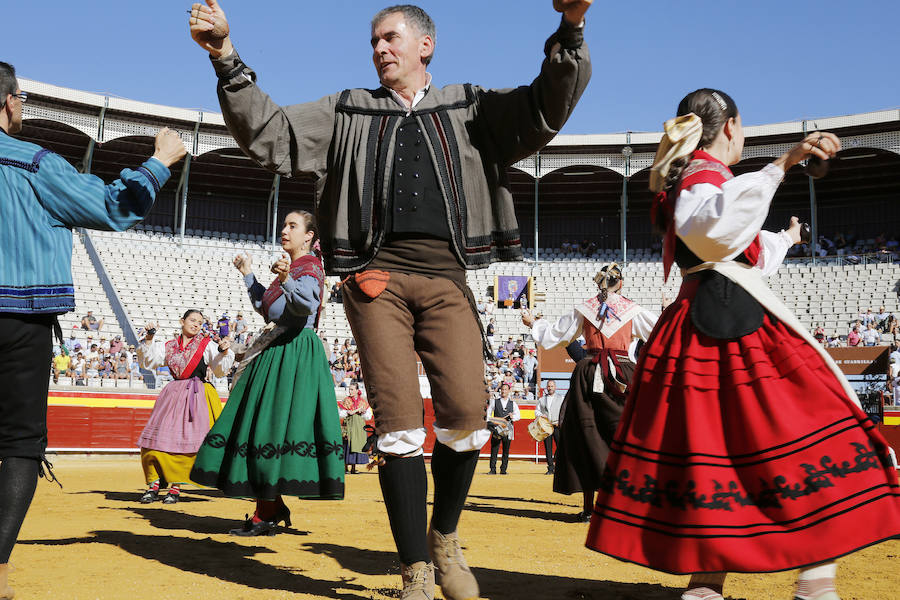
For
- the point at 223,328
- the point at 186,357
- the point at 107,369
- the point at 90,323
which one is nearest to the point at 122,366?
the point at 107,369

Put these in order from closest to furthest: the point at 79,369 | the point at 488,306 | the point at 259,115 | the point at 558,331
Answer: the point at 259,115 < the point at 558,331 < the point at 79,369 < the point at 488,306

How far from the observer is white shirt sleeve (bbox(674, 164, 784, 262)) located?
2318 mm

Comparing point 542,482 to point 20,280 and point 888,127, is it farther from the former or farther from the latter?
point 888,127

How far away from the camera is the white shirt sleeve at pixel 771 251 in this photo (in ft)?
9.52

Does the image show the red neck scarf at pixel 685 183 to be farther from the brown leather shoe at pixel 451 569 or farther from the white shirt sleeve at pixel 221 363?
the white shirt sleeve at pixel 221 363

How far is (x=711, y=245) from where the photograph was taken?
2.38 meters

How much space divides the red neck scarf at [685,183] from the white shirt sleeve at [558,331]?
2920 mm

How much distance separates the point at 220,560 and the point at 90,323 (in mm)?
18077

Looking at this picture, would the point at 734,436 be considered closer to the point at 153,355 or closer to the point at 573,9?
the point at 573,9

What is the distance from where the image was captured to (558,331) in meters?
5.70

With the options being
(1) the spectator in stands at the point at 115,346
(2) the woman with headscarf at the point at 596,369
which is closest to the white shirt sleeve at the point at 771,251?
(2) the woman with headscarf at the point at 596,369

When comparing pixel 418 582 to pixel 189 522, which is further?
pixel 189 522

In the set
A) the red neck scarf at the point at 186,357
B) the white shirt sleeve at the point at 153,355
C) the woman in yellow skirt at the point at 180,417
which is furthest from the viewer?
the white shirt sleeve at the point at 153,355

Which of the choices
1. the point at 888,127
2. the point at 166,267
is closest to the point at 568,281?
the point at 888,127
